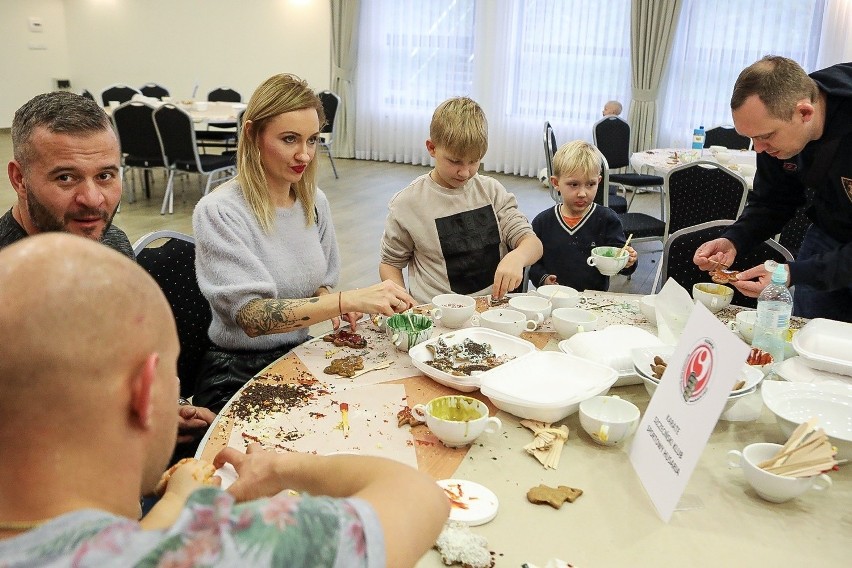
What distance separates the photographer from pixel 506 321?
78.3 inches

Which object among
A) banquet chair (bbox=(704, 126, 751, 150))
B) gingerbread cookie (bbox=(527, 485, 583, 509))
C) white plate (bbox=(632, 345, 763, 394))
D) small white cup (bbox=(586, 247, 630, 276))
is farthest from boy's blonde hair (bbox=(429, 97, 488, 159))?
banquet chair (bbox=(704, 126, 751, 150))

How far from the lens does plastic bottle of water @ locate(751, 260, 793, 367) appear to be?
177 cm

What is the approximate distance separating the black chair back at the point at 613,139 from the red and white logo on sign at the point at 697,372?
17.8 ft

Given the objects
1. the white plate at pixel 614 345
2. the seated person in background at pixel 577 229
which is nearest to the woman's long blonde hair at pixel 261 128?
the white plate at pixel 614 345

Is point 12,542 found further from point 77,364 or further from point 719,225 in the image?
point 719,225

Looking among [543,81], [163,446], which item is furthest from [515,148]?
[163,446]

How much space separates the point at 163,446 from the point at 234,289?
45.4 inches

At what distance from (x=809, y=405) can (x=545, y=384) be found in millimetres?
553

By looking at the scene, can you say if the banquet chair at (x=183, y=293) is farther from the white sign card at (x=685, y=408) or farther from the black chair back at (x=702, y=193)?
the black chair back at (x=702, y=193)

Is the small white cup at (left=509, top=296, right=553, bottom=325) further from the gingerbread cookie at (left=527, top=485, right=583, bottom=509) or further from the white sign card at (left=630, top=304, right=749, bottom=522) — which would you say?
the gingerbread cookie at (left=527, top=485, right=583, bottom=509)

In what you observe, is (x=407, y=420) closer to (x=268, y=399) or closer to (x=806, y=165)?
(x=268, y=399)

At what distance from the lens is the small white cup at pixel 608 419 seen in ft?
4.55

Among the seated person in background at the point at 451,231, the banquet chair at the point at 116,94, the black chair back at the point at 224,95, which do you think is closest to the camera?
the seated person in background at the point at 451,231

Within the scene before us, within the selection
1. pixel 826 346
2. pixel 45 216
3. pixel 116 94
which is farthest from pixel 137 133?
pixel 826 346
